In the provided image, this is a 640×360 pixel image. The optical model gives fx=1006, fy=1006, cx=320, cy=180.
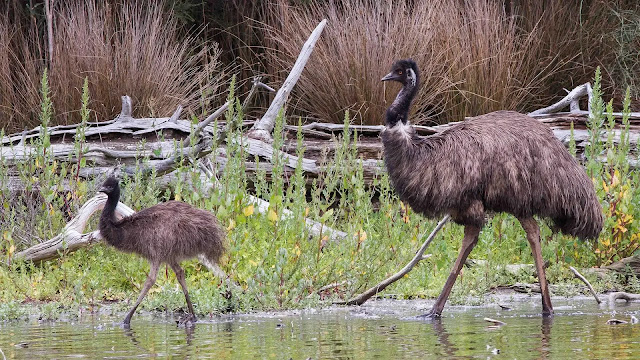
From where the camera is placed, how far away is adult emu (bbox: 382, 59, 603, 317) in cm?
691

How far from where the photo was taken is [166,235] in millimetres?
7012

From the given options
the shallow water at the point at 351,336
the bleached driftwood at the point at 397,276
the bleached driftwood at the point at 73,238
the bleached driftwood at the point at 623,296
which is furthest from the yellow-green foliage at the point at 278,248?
the bleached driftwood at the point at 623,296

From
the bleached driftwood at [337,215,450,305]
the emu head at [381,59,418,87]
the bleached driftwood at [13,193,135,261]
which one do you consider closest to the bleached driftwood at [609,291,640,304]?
the bleached driftwood at [337,215,450,305]

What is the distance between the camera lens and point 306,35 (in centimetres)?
1275

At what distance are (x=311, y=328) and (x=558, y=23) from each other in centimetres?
828

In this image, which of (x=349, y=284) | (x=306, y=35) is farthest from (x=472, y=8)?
(x=349, y=284)

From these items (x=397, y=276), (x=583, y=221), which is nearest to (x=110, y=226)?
(x=397, y=276)

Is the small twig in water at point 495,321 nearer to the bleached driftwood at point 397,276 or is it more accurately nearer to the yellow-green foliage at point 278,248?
the bleached driftwood at point 397,276

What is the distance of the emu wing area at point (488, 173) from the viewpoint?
6.91 meters

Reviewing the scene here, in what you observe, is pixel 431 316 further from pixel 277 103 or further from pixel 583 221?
pixel 277 103

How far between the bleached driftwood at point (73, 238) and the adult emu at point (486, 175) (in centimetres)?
254

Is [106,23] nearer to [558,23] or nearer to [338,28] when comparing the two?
[338,28]

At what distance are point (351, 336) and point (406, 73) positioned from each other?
2249 mm

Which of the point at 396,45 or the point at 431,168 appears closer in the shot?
the point at 431,168
